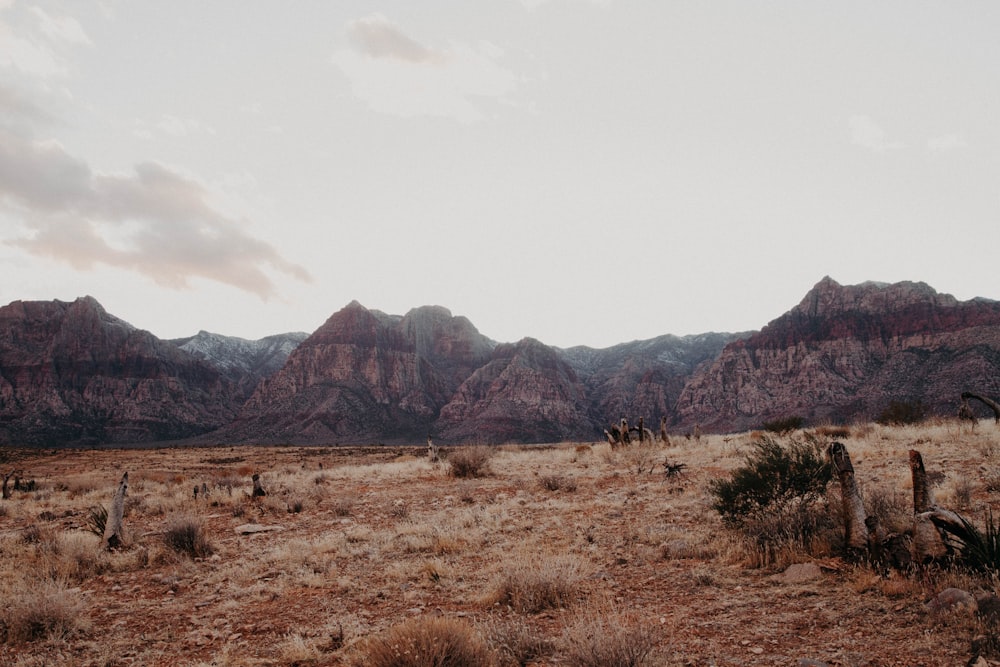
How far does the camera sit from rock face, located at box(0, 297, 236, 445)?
127688 mm

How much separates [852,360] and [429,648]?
12406cm

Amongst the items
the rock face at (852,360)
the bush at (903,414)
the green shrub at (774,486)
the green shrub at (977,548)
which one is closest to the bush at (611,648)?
the green shrub at (977,548)

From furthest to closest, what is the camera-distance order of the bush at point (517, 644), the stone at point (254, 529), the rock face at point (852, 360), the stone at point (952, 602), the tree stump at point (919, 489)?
the rock face at point (852, 360)
the stone at point (254, 529)
the tree stump at point (919, 489)
the bush at point (517, 644)
the stone at point (952, 602)

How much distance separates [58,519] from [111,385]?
158866 millimetres

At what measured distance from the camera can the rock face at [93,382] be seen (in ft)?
419

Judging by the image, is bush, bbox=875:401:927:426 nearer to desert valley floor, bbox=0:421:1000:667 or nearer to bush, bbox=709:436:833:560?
desert valley floor, bbox=0:421:1000:667

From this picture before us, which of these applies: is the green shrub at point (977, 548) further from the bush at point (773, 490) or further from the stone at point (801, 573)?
the bush at point (773, 490)

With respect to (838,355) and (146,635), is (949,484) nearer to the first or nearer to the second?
(146,635)

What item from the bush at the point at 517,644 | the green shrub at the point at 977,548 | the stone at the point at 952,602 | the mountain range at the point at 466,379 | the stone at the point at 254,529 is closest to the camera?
the stone at the point at 952,602

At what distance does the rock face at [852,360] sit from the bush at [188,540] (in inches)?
3361

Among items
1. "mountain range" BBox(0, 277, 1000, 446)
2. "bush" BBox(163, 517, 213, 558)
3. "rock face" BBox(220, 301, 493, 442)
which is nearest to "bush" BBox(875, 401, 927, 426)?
"bush" BBox(163, 517, 213, 558)

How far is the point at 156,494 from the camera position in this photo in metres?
20.0

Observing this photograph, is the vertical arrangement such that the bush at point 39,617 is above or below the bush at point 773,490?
below

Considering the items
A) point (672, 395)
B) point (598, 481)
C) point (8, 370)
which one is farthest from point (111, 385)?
point (598, 481)
